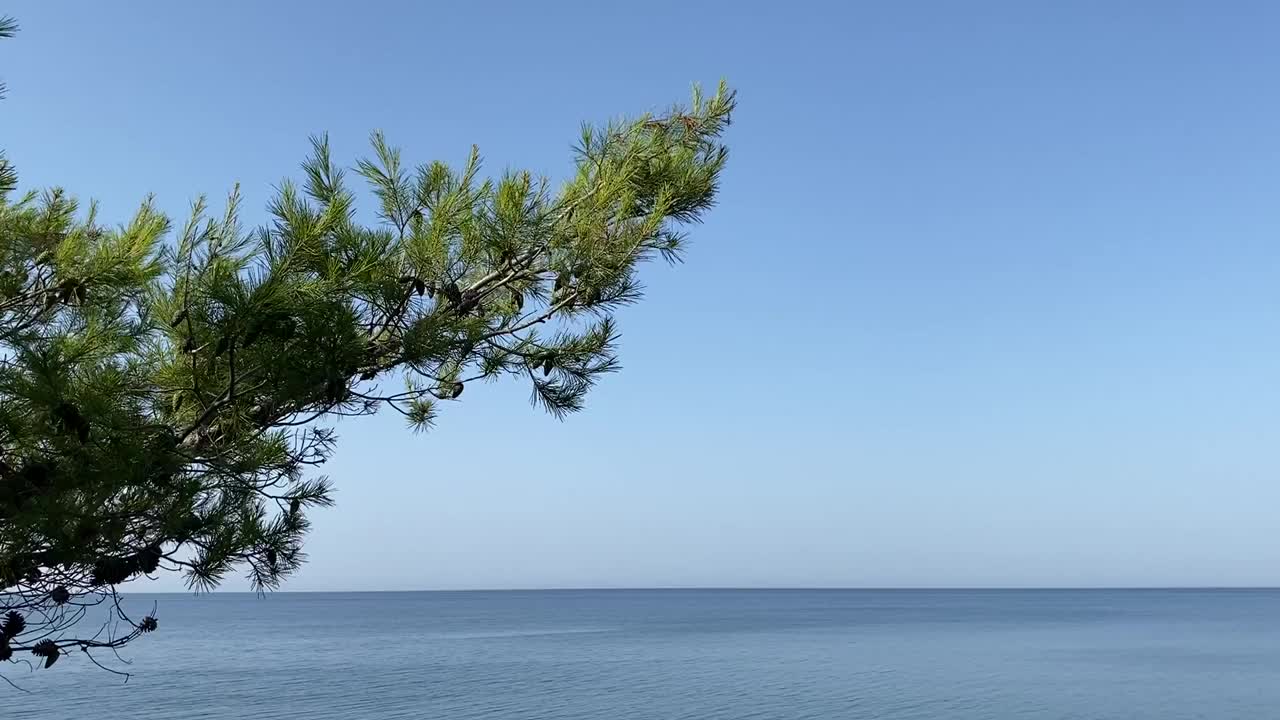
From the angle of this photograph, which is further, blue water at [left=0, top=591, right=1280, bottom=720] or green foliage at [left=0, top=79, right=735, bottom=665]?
blue water at [left=0, top=591, right=1280, bottom=720]

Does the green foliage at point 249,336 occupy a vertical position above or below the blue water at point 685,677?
above

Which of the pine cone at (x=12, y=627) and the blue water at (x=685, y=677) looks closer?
the pine cone at (x=12, y=627)

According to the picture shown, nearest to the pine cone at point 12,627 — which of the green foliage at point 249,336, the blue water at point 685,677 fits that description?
the green foliage at point 249,336

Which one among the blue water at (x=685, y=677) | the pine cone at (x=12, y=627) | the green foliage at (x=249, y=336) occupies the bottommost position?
the blue water at (x=685, y=677)

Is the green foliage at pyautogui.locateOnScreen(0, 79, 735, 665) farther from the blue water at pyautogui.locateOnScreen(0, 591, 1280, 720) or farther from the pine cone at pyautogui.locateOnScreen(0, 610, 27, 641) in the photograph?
the blue water at pyautogui.locateOnScreen(0, 591, 1280, 720)

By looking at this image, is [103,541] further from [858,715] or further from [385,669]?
[385,669]

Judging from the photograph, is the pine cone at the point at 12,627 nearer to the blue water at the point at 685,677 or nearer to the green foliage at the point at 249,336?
the green foliage at the point at 249,336

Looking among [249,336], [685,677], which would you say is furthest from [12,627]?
[685,677]

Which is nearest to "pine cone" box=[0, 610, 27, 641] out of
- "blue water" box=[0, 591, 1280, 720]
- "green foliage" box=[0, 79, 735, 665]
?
"green foliage" box=[0, 79, 735, 665]

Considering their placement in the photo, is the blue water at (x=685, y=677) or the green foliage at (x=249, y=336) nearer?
the green foliage at (x=249, y=336)

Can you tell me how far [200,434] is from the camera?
4.30 metres

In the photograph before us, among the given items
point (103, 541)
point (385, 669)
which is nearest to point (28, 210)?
point (103, 541)

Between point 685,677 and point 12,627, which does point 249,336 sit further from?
point 685,677

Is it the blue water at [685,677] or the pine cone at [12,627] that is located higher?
the pine cone at [12,627]
